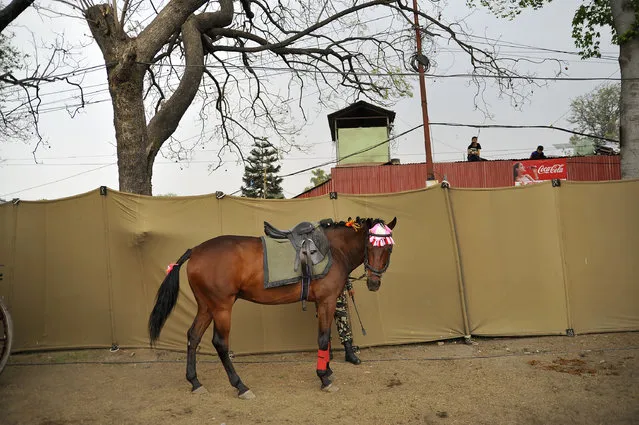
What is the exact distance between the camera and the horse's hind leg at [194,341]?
196 inches

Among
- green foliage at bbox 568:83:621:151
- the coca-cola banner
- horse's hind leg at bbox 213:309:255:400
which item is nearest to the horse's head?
horse's hind leg at bbox 213:309:255:400

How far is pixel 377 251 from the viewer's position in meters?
5.17

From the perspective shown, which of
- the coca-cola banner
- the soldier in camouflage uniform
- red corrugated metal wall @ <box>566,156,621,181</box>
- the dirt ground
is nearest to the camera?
the dirt ground

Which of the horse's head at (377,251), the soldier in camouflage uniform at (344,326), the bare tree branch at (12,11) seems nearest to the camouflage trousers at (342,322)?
the soldier in camouflage uniform at (344,326)

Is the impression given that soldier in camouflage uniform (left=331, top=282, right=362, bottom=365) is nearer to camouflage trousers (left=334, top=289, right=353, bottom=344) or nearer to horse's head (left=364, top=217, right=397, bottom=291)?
camouflage trousers (left=334, top=289, right=353, bottom=344)

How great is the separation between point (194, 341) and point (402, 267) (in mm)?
2983

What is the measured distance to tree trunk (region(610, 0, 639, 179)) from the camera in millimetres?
8633

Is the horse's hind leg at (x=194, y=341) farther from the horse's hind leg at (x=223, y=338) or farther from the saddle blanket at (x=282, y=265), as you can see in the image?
the saddle blanket at (x=282, y=265)

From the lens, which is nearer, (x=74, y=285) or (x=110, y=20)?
(x=74, y=285)

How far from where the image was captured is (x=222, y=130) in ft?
42.3

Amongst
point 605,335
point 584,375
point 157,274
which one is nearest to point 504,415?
point 584,375

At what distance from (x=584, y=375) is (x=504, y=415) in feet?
5.02

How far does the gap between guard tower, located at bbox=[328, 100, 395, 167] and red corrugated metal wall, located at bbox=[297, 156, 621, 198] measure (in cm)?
301

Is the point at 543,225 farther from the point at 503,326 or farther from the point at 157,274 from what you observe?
the point at 157,274
